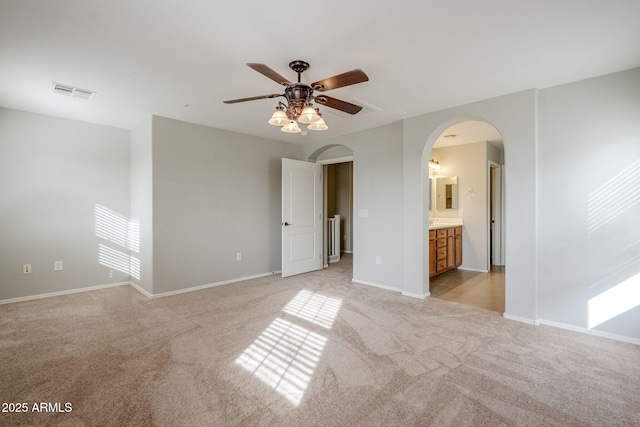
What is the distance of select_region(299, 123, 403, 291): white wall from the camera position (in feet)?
13.4

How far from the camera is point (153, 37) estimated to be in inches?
82.8

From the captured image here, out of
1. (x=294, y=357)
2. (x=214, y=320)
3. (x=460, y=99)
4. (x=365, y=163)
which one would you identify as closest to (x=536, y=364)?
(x=294, y=357)

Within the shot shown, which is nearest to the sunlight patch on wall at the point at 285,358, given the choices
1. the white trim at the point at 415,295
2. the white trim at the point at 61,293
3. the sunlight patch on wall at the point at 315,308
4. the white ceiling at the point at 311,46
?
the sunlight patch on wall at the point at 315,308

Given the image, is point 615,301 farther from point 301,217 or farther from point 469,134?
point 301,217

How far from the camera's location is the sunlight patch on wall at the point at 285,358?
6.33ft

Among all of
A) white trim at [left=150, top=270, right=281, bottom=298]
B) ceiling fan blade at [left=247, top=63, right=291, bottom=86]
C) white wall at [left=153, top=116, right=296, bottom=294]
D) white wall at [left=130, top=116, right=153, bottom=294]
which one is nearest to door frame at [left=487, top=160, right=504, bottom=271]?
white wall at [left=153, top=116, right=296, bottom=294]

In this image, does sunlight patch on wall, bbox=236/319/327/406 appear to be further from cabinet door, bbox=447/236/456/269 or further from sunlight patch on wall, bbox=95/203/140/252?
cabinet door, bbox=447/236/456/269

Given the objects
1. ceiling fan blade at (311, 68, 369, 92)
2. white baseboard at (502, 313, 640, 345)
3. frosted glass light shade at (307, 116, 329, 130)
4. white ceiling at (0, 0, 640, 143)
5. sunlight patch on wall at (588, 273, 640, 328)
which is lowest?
white baseboard at (502, 313, 640, 345)

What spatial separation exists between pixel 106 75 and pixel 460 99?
11.7 feet

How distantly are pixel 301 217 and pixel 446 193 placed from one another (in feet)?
9.89

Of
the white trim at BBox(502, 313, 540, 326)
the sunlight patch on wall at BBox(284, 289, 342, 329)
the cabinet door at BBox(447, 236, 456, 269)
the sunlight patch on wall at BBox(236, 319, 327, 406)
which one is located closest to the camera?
the sunlight patch on wall at BBox(236, 319, 327, 406)

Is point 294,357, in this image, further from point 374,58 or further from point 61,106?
point 61,106

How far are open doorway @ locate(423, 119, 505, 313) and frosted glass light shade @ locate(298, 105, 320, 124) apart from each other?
9.45 ft

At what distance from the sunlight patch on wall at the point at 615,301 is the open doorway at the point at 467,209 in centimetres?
138
